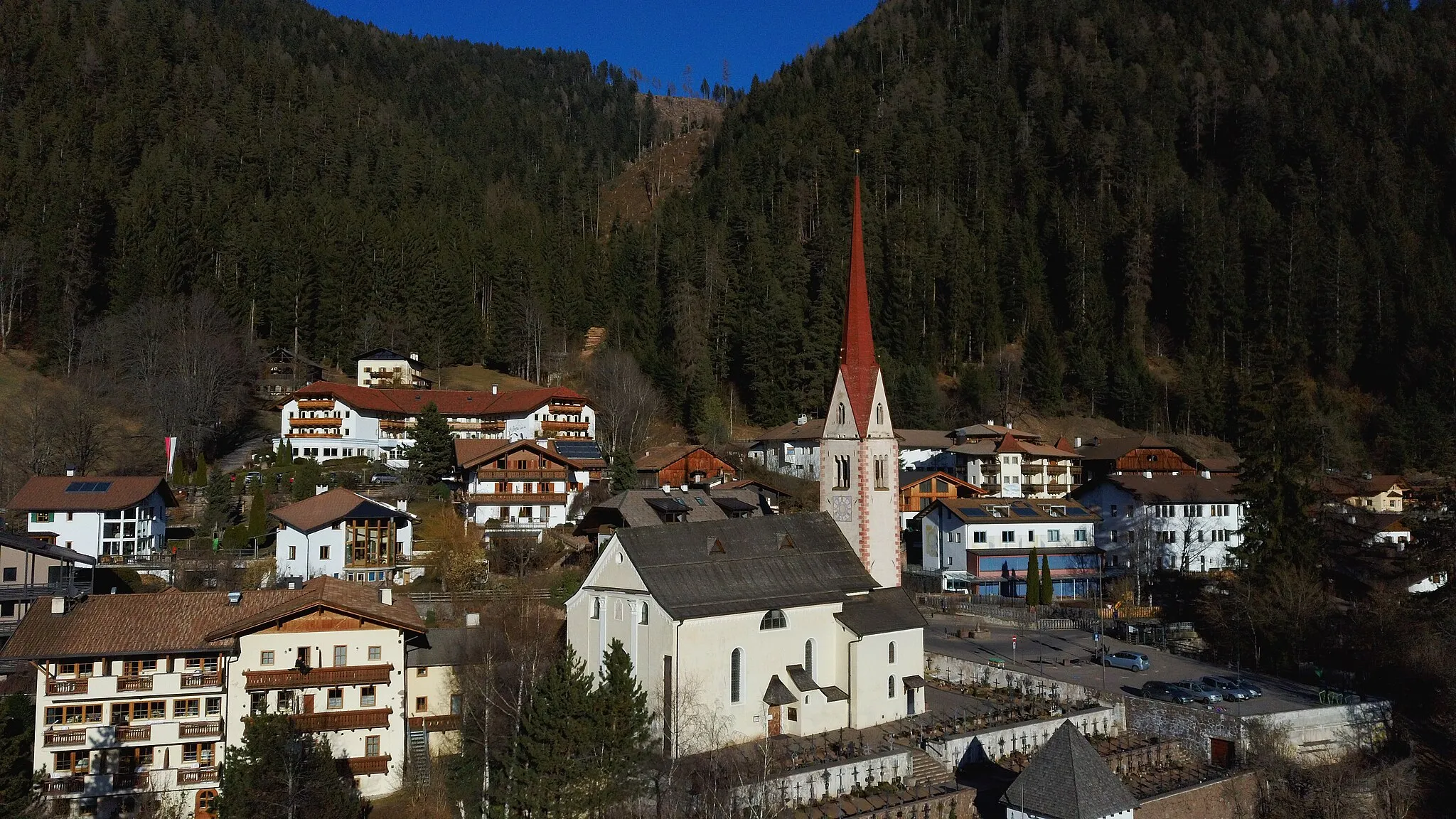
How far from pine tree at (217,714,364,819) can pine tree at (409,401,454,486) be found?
3134 cm

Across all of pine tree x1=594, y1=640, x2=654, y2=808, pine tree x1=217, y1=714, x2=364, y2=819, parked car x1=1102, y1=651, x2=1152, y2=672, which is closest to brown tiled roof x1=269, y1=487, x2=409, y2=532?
pine tree x1=217, y1=714, x2=364, y2=819

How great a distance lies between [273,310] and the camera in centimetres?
8131

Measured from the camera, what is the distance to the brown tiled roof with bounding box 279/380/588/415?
68.4 m

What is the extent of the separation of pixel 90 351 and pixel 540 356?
34957mm

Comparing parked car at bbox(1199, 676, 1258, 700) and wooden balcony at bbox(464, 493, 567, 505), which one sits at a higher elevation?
wooden balcony at bbox(464, 493, 567, 505)

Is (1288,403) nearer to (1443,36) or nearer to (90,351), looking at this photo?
(90,351)

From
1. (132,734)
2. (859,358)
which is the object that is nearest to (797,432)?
(859,358)

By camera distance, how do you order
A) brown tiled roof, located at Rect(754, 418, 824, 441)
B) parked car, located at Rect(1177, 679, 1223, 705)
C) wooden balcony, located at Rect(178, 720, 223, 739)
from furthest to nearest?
1. brown tiled roof, located at Rect(754, 418, 824, 441)
2. parked car, located at Rect(1177, 679, 1223, 705)
3. wooden balcony, located at Rect(178, 720, 223, 739)

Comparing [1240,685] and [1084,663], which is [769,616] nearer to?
[1084,663]

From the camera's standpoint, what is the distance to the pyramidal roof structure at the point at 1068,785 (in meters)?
27.5

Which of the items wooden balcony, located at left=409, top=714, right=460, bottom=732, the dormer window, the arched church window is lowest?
wooden balcony, located at left=409, top=714, right=460, bottom=732

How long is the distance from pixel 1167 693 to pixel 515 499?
3330cm

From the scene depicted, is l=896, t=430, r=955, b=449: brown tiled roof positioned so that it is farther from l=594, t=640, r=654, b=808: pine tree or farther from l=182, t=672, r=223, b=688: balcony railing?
l=182, t=672, r=223, b=688: balcony railing

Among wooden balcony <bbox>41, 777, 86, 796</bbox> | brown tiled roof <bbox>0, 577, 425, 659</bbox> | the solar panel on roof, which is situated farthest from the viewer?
the solar panel on roof
